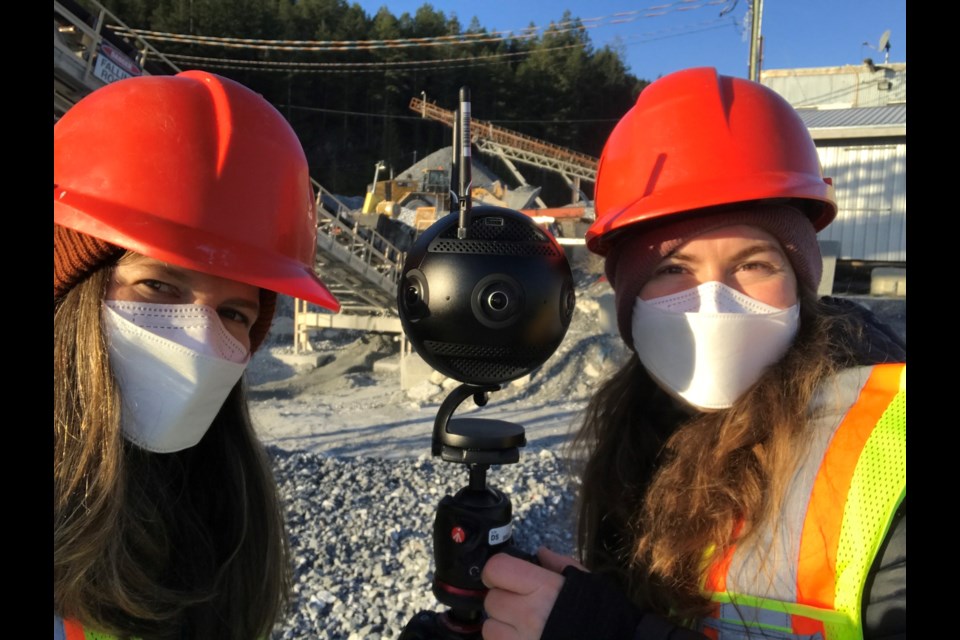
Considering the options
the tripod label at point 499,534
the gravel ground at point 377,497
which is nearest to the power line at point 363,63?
the gravel ground at point 377,497

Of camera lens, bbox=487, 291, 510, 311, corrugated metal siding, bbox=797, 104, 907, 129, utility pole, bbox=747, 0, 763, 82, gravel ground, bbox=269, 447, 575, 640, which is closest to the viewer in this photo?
camera lens, bbox=487, 291, 510, 311

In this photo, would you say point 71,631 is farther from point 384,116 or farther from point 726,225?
point 384,116

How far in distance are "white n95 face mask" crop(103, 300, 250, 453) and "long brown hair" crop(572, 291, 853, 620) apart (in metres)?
1.10

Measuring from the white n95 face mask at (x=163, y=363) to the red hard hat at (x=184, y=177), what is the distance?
15 cm

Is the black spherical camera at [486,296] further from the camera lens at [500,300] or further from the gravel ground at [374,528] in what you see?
the gravel ground at [374,528]

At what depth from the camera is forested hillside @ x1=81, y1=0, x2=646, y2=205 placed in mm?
53781

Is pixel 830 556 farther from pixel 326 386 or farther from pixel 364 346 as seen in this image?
pixel 364 346

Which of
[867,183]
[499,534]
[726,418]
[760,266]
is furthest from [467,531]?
[867,183]

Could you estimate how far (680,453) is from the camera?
1.78 m

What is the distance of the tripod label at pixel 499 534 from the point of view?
1.44m

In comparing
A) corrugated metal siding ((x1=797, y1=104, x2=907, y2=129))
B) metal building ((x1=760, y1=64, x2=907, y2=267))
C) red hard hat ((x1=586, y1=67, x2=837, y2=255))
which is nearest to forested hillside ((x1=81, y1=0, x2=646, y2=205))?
corrugated metal siding ((x1=797, y1=104, x2=907, y2=129))

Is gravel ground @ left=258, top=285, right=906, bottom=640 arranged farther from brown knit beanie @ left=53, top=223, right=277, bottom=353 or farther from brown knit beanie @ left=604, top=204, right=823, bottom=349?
brown knit beanie @ left=53, top=223, right=277, bottom=353

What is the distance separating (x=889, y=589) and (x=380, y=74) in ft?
214

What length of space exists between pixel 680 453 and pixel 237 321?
1.20 metres
